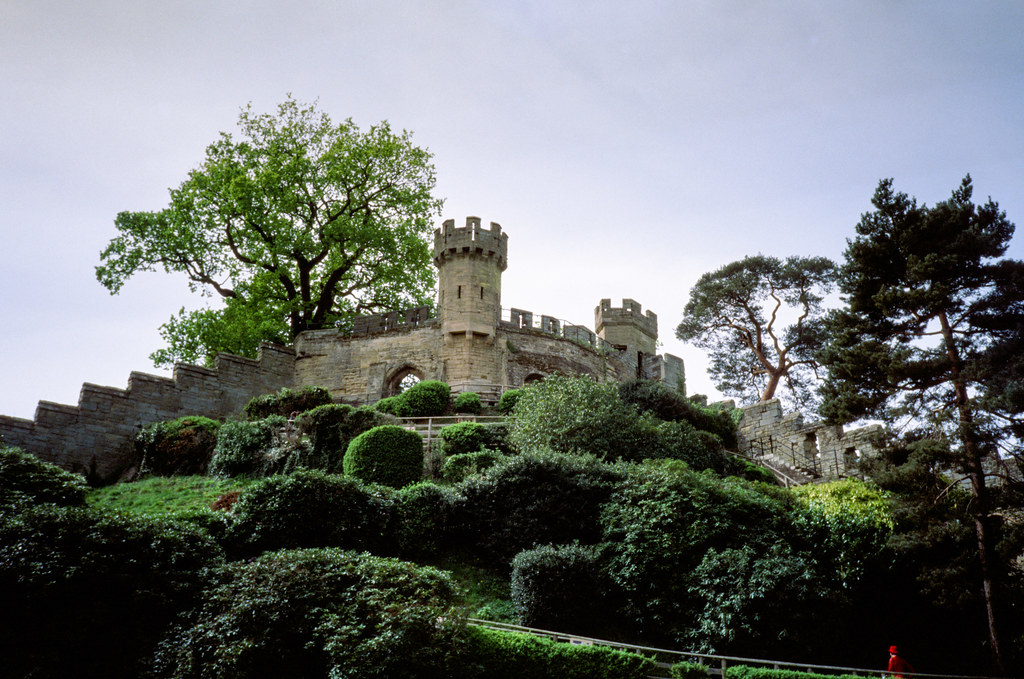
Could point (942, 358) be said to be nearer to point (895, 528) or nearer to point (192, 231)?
point (895, 528)

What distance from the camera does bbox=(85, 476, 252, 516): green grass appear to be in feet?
60.3

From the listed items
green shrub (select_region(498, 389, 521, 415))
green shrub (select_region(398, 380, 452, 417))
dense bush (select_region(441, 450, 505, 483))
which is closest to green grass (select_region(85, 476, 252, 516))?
dense bush (select_region(441, 450, 505, 483))

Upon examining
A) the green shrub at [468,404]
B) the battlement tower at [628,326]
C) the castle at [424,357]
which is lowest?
the green shrub at [468,404]

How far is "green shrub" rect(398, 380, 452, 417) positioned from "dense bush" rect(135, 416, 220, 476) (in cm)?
555

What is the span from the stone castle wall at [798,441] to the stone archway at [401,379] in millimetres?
11017

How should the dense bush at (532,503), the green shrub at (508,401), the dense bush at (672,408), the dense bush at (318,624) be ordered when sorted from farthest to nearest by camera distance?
the green shrub at (508,401)
the dense bush at (672,408)
the dense bush at (532,503)
the dense bush at (318,624)

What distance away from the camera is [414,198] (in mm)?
33031

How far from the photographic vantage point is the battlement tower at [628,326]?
37184 mm

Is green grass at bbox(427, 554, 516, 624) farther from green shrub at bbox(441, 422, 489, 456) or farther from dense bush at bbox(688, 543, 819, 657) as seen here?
green shrub at bbox(441, 422, 489, 456)

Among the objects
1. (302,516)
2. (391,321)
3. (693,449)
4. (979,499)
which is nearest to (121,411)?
(391,321)

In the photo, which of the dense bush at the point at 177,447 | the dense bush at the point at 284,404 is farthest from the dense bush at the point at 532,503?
the dense bush at the point at 177,447

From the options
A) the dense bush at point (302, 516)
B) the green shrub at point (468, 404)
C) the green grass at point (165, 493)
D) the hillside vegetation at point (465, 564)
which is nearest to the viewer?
the hillside vegetation at point (465, 564)

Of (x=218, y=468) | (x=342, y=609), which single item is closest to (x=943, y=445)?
(x=342, y=609)

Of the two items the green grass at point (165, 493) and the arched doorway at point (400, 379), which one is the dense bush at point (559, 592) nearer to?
the green grass at point (165, 493)
